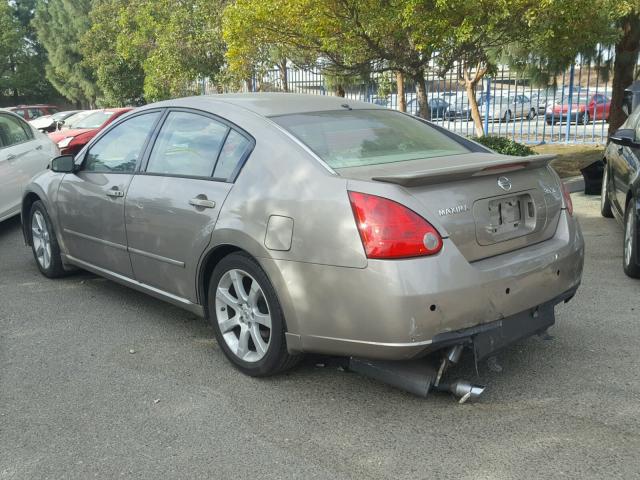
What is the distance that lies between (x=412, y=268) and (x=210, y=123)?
5.91 feet

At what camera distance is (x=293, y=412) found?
3.49 m

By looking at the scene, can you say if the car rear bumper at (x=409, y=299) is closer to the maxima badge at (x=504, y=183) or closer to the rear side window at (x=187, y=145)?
the maxima badge at (x=504, y=183)

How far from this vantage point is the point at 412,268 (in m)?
3.13

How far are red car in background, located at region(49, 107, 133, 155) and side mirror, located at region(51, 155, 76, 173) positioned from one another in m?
7.65

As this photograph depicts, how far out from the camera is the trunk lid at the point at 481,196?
3.28 metres

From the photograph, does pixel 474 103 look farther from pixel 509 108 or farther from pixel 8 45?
pixel 8 45

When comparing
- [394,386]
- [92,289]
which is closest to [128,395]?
[394,386]

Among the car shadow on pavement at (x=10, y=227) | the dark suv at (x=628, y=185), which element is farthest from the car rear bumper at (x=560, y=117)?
the car shadow on pavement at (x=10, y=227)

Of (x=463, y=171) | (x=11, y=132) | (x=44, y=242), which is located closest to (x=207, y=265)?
(x=463, y=171)

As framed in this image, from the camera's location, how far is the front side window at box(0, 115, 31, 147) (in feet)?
28.3

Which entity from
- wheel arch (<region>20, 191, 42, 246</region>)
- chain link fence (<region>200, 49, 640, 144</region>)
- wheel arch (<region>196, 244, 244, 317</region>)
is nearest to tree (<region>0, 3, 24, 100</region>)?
chain link fence (<region>200, 49, 640, 144</region>)

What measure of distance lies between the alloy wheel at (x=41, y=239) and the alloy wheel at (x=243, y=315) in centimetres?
262

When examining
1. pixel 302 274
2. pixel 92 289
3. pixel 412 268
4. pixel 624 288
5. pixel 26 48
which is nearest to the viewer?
pixel 412 268

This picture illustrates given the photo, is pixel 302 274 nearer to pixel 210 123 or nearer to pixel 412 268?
pixel 412 268
